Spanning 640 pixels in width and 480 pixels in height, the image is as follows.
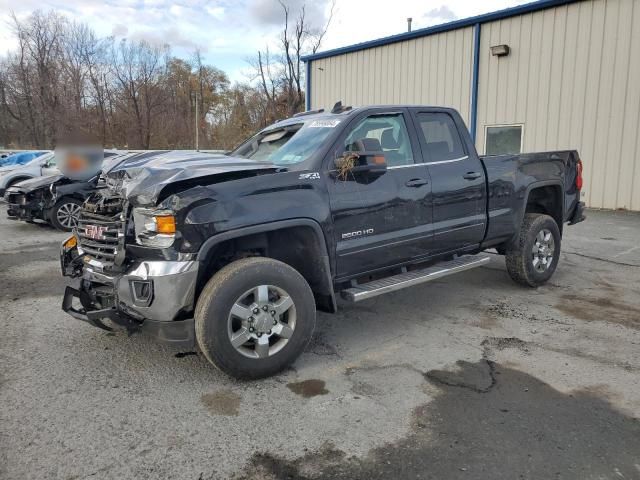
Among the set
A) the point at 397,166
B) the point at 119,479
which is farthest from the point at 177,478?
the point at 397,166

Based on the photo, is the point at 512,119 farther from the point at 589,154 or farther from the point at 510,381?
the point at 510,381

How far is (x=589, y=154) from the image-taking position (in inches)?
506

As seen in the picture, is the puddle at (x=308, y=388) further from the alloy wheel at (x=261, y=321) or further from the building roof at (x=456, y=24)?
the building roof at (x=456, y=24)

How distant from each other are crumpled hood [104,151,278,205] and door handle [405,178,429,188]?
1273 mm

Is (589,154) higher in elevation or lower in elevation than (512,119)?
lower

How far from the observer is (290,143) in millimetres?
4500

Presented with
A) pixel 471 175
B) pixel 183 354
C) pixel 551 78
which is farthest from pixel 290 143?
pixel 551 78

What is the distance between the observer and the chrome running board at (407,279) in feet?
13.4

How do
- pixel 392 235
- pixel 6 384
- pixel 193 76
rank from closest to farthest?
pixel 6 384
pixel 392 235
pixel 193 76

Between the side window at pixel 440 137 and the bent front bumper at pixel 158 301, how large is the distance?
2607mm

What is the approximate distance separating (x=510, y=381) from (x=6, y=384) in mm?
3502

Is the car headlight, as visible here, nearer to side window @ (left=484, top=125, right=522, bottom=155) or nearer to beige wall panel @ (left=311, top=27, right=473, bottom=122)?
side window @ (left=484, top=125, right=522, bottom=155)

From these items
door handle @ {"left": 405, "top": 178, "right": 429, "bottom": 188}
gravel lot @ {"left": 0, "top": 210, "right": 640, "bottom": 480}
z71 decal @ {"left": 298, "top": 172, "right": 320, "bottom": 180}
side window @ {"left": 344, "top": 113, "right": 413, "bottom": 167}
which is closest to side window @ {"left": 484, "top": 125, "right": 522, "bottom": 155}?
gravel lot @ {"left": 0, "top": 210, "right": 640, "bottom": 480}

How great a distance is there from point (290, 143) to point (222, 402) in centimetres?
226
